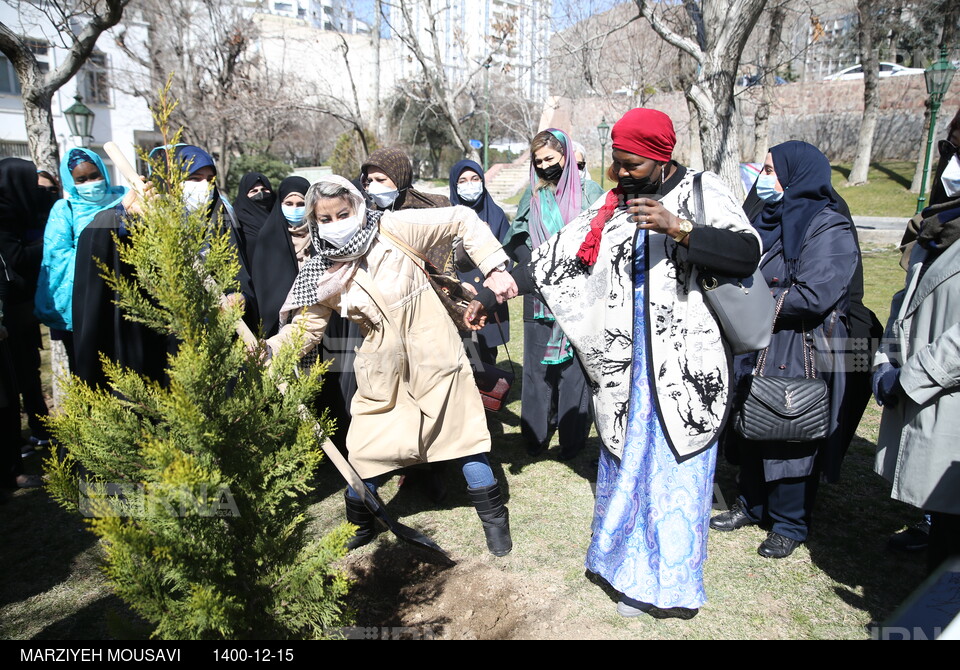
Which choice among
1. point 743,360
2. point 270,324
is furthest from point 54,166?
point 743,360

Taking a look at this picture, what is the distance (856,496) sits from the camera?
11.8 feet

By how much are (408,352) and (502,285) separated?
0.54 m

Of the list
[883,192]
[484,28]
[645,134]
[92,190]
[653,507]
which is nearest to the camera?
[645,134]

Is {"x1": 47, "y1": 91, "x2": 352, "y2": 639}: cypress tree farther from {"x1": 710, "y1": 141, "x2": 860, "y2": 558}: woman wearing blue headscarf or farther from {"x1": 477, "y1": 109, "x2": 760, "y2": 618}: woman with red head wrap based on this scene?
{"x1": 710, "y1": 141, "x2": 860, "y2": 558}: woman wearing blue headscarf

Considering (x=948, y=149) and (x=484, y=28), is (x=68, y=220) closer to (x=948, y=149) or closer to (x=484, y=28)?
(x=948, y=149)

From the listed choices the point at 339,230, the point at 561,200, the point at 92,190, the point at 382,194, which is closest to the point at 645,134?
the point at 339,230

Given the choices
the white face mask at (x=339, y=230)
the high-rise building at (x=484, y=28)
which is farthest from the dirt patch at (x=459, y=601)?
the high-rise building at (x=484, y=28)

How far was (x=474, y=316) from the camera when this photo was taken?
3.12 meters

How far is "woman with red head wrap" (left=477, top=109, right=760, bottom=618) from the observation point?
2281 mm

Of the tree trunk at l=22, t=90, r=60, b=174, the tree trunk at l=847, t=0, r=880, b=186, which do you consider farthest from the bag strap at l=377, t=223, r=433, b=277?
the tree trunk at l=847, t=0, r=880, b=186

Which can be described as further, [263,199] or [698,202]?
[263,199]

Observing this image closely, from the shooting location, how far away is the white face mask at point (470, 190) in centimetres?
→ 453

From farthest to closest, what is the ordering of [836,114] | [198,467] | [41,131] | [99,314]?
[836,114]
[41,131]
[99,314]
[198,467]

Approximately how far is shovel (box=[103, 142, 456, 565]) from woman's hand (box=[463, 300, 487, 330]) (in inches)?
34.8
